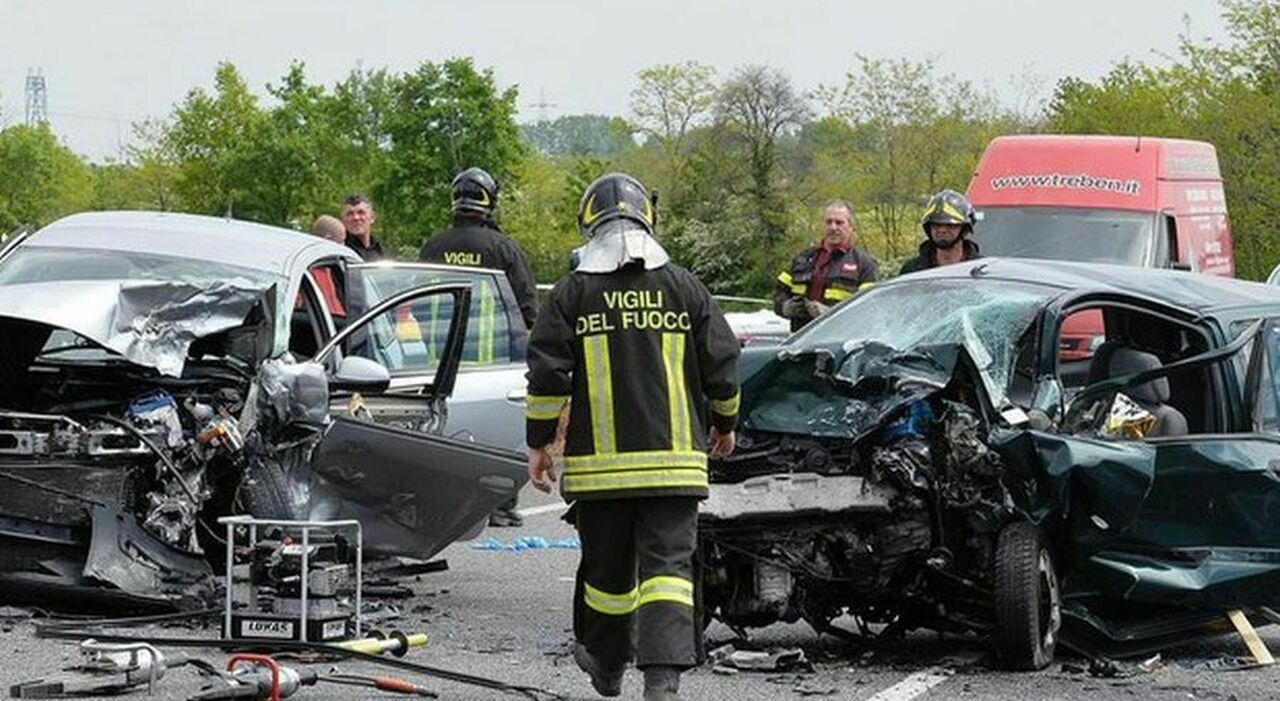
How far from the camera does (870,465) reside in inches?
332

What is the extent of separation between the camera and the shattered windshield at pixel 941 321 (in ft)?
28.0

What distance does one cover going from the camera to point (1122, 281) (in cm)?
916

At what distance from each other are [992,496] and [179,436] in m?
3.19

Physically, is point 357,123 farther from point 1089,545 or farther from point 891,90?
point 1089,545

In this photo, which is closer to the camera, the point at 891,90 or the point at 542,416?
the point at 542,416

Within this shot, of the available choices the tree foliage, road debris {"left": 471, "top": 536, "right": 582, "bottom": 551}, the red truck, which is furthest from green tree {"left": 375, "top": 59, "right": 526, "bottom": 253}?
road debris {"left": 471, "top": 536, "right": 582, "bottom": 551}

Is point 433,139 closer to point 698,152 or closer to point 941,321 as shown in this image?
point 698,152

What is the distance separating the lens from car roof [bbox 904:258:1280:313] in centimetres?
904

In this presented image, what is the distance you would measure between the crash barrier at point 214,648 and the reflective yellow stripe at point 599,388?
35.6 inches

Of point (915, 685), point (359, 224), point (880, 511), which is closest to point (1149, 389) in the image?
point (880, 511)

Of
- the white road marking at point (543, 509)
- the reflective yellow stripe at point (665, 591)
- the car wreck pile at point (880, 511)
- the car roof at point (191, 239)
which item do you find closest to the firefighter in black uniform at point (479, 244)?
the white road marking at point (543, 509)

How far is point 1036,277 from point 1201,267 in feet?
35.7

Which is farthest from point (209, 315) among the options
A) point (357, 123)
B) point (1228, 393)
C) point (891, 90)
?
point (891, 90)

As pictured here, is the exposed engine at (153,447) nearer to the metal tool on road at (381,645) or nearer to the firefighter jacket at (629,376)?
the metal tool on road at (381,645)
